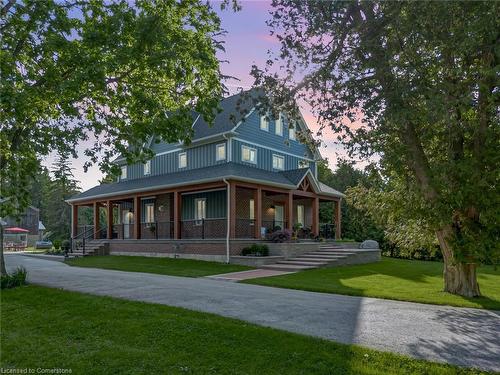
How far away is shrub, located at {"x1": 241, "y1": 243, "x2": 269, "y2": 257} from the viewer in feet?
62.9

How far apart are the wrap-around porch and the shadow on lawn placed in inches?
506

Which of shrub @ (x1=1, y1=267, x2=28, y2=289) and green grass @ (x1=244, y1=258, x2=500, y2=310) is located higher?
shrub @ (x1=1, y1=267, x2=28, y2=289)

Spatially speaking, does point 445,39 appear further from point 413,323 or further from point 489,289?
point 489,289

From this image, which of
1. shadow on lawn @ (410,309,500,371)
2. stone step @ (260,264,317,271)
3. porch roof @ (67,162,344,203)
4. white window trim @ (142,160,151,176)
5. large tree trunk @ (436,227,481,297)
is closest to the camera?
shadow on lawn @ (410,309,500,371)

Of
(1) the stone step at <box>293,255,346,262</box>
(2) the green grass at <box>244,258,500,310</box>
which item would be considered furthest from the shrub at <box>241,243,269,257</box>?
(2) the green grass at <box>244,258,500,310</box>

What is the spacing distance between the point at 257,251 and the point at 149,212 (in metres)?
10.8

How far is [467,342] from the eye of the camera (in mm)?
6113

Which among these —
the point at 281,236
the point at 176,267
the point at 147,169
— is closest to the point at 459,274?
the point at 281,236

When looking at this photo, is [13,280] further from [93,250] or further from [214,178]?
[93,250]

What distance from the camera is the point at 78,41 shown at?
9.99 m

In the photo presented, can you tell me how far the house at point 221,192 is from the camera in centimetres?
2081

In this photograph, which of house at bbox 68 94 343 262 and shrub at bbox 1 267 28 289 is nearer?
shrub at bbox 1 267 28 289

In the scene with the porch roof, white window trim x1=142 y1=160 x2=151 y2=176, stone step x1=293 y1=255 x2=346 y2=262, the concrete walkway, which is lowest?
stone step x1=293 y1=255 x2=346 y2=262

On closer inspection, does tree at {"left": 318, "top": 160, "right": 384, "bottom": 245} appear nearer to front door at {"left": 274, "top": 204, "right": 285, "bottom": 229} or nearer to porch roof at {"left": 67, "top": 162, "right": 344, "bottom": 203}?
porch roof at {"left": 67, "top": 162, "right": 344, "bottom": 203}
